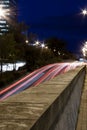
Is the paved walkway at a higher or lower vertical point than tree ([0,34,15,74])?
lower

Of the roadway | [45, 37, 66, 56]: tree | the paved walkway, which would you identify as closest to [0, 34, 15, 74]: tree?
the roadway

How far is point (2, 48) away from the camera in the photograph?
160 feet

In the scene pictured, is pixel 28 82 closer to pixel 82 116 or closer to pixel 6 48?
pixel 6 48

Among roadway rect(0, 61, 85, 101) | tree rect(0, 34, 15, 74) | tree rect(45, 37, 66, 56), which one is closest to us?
roadway rect(0, 61, 85, 101)

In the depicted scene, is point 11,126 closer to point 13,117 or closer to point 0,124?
point 0,124

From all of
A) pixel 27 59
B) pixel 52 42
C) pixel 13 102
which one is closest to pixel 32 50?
pixel 27 59

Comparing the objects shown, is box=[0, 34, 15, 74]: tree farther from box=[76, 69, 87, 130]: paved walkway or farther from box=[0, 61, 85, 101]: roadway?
box=[76, 69, 87, 130]: paved walkway

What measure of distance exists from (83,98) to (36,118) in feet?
47.0

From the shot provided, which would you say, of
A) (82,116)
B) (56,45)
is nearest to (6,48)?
(82,116)

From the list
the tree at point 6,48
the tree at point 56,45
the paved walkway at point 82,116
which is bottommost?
the paved walkway at point 82,116

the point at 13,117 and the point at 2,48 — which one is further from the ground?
the point at 2,48

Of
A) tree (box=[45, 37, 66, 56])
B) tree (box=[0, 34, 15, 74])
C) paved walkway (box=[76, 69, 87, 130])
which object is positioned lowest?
paved walkway (box=[76, 69, 87, 130])

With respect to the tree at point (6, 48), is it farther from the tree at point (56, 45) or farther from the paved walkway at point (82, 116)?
the tree at point (56, 45)

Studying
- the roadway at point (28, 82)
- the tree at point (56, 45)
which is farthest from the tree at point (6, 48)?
the tree at point (56, 45)
